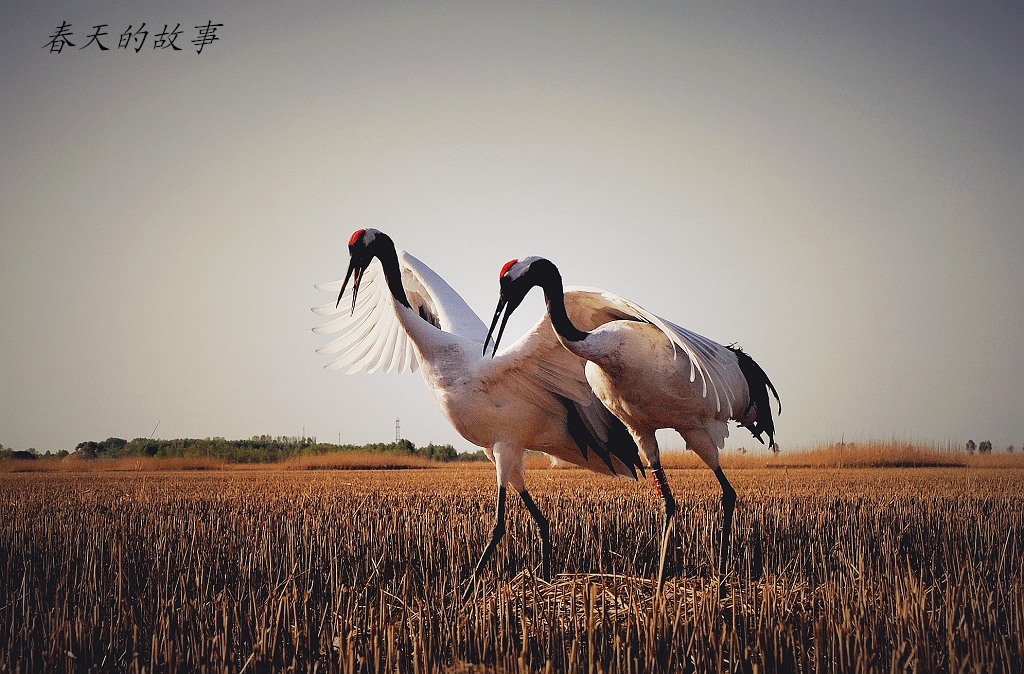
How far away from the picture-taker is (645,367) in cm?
498

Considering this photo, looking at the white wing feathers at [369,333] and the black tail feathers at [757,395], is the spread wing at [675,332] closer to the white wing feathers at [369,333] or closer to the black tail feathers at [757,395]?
the black tail feathers at [757,395]

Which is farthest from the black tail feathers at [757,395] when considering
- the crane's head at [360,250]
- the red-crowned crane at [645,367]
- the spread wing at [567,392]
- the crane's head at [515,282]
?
the crane's head at [360,250]

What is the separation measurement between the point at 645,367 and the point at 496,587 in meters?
1.67

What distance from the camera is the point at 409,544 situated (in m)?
5.04

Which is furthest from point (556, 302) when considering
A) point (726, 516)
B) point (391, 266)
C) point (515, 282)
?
point (726, 516)

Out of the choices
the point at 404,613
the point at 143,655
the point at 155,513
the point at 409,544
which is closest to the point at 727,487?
the point at 409,544

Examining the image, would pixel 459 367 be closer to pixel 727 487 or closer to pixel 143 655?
pixel 727 487

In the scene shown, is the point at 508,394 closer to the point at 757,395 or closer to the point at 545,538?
the point at 545,538

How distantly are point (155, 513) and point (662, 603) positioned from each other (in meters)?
5.03

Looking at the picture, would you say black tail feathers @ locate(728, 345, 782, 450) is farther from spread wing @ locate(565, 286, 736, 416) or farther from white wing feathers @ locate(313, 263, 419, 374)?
white wing feathers @ locate(313, 263, 419, 374)

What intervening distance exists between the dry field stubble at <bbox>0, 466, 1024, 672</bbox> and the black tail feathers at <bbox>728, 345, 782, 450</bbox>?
25.9 inches

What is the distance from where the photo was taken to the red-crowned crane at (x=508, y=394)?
5.04 m

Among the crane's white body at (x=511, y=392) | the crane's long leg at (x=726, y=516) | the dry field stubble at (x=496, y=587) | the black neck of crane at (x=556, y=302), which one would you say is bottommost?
the dry field stubble at (x=496, y=587)

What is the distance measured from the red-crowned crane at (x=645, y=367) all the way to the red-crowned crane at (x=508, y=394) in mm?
188
